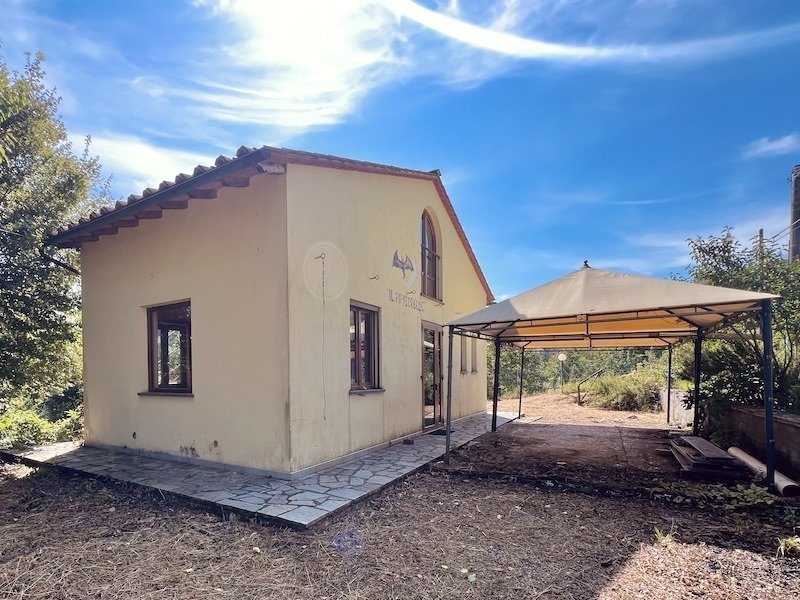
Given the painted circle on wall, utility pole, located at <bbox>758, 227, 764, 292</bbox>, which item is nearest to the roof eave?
the painted circle on wall

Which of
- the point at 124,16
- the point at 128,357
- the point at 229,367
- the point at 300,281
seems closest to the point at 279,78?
the point at 124,16

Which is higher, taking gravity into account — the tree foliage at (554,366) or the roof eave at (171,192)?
the roof eave at (171,192)

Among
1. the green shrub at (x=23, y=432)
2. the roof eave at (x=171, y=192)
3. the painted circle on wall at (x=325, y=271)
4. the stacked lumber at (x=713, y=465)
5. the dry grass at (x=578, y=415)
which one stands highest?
the roof eave at (x=171, y=192)

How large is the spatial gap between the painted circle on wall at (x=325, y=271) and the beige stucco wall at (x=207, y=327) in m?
0.48

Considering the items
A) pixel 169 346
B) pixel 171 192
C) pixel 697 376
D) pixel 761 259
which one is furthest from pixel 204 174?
pixel 697 376

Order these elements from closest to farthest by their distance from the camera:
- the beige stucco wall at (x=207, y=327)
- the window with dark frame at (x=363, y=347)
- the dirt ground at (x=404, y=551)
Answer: the dirt ground at (x=404, y=551), the beige stucco wall at (x=207, y=327), the window with dark frame at (x=363, y=347)

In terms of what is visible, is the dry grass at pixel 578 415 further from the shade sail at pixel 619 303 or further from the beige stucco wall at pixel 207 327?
the beige stucco wall at pixel 207 327

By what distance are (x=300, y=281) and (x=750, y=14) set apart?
8.19 m

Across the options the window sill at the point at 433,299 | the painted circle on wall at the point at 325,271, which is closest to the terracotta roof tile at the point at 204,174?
the painted circle on wall at the point at 325,271

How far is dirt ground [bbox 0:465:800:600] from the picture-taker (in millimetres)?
3098

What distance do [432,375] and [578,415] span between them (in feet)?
21.8

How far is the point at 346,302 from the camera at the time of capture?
670 cm

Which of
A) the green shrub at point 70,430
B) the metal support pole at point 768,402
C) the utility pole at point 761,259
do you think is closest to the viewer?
the metal support pole at point 768,402

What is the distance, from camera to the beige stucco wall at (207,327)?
18.3ft
